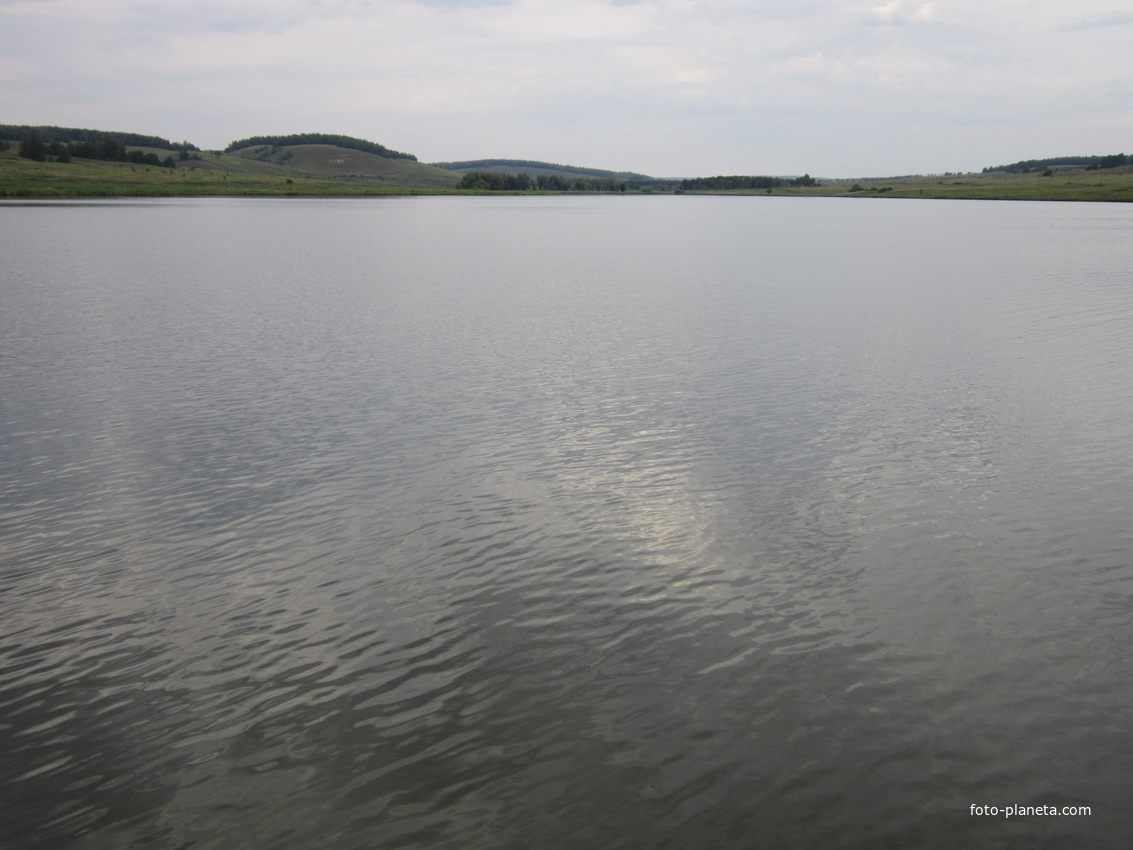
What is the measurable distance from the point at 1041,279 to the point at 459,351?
41.9 metres

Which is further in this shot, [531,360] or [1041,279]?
[1041,279]

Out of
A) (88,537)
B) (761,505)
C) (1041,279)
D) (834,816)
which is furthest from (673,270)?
(834,816)

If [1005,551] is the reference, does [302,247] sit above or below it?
above

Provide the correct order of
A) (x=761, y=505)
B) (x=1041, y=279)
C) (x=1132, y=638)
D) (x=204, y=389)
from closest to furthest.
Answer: (x=1132, y=638) < (x=761, y=505) < (x=204, y=389) < (x=1041, y=279)

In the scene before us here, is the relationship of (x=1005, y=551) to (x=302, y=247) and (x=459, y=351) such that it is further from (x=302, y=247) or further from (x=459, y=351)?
(x=302, y=247)

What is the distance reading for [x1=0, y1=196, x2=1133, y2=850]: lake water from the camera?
8977 millimetres

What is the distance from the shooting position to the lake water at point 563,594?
29.5 ft

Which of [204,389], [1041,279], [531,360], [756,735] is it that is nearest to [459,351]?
[531,360]

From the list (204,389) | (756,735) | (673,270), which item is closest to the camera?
(756,735)

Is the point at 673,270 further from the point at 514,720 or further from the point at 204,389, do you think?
the point at 514,720

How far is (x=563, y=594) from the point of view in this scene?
13.3 meters

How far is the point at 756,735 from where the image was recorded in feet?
32.6

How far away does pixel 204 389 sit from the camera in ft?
84.3

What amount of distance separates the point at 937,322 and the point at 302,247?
2367 inches
